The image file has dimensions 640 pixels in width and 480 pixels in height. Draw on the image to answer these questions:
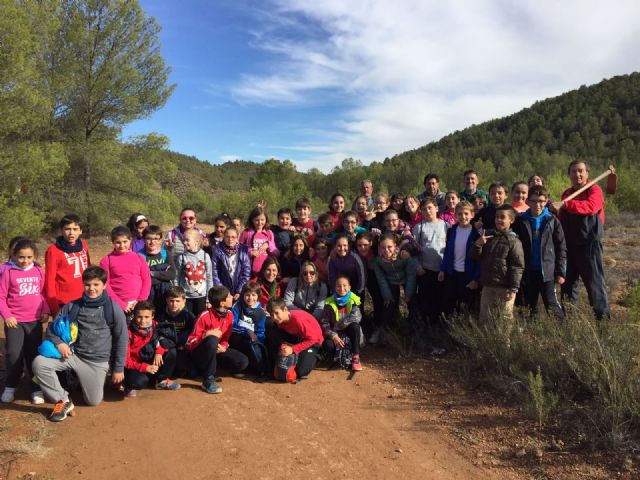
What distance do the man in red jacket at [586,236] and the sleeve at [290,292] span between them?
3.24m

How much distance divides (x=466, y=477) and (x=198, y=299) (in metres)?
3.34

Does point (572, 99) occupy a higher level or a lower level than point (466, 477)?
higher

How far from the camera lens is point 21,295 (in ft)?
12.8

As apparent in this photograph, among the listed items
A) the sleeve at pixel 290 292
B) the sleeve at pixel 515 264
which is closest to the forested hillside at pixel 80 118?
the sleeve at pixel 290 292

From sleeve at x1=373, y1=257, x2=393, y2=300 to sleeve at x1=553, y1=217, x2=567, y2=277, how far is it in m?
1.93

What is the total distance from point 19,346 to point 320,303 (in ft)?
9.96

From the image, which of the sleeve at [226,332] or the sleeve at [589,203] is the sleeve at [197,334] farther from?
the sleeve at [589,203]

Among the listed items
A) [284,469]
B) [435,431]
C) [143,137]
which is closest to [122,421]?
[284,469]

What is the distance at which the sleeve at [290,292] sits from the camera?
5.12 m

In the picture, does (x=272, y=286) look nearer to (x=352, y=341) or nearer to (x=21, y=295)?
(x=352, y=341)

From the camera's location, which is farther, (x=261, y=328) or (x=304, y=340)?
(x=261, y=328)

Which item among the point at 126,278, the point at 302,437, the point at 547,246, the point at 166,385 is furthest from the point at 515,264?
the point at 126,278

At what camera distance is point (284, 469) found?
2.95m

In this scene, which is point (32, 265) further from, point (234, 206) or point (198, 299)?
point (234, 206)
